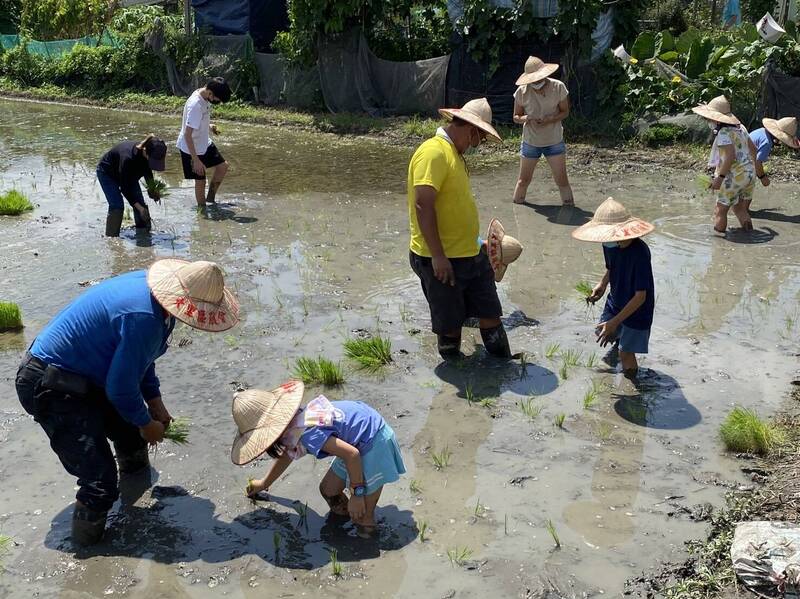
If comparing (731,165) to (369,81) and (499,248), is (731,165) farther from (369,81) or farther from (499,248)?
(369,81)

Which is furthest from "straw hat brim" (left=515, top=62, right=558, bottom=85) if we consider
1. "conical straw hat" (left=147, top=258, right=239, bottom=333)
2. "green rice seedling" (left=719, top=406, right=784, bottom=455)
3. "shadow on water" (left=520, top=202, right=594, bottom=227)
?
"conical straw hat" (left=147, top=258, right=239, bottom=333)

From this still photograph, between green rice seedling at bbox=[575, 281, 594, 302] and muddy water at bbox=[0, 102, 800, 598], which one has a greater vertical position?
green rice seedling at bbox=[575, 281, 594, 302]

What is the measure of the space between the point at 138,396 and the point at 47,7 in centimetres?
2723

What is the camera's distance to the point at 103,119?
18844 mm

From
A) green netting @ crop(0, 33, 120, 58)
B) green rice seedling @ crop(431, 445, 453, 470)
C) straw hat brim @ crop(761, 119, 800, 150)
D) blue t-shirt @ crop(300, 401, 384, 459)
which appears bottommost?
green rice seedling @ crop(431, 445, 453, 470)

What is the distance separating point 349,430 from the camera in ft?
13.6

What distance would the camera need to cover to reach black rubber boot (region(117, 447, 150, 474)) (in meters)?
4.74

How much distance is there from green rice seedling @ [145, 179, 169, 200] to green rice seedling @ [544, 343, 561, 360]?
5275mm

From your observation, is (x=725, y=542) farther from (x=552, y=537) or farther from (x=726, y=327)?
(x=726, y=327)

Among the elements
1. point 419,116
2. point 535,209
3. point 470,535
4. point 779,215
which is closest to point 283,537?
point 470,535

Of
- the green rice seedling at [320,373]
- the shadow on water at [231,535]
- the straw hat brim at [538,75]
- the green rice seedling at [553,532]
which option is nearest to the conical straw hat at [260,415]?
the shadow on water at [231,535]

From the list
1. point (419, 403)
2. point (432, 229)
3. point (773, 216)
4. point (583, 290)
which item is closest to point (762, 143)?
point (773, 216)

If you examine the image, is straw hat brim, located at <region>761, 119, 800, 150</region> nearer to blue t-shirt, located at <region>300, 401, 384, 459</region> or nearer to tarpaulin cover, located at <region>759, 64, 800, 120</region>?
tarpaulin cover, located at <region>759, 64, 800, 120</region>

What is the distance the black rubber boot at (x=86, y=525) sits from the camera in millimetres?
4168
